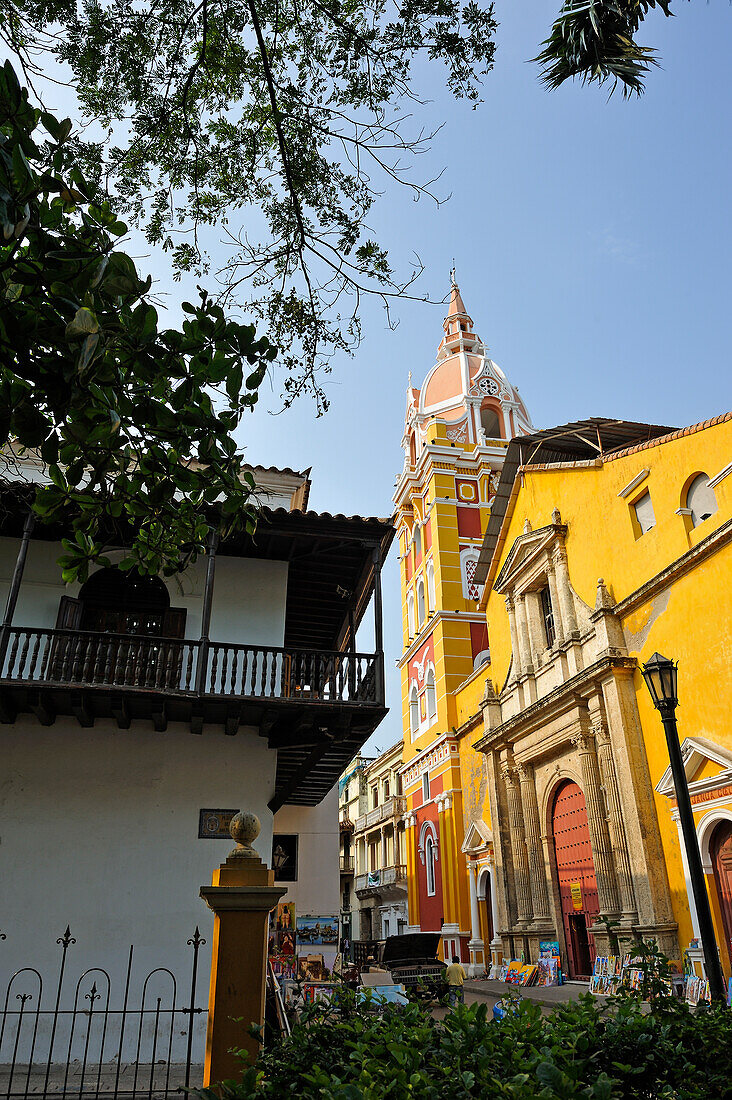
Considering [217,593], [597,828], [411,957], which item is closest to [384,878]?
[411,957]

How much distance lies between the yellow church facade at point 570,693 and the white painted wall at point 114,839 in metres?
6.66

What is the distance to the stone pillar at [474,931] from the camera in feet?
65.7

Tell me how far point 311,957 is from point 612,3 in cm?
1308

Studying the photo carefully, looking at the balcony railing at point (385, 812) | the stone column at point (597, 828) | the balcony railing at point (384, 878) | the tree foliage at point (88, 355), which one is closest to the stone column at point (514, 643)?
the stone column at point (597, 828)

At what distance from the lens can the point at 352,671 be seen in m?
9.77

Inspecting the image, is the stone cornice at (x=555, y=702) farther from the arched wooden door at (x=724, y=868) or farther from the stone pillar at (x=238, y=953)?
the stone pillar at (x=238, y=953)

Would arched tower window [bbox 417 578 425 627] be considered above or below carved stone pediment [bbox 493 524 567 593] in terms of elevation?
above

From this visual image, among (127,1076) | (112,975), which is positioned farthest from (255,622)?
(127,1076)

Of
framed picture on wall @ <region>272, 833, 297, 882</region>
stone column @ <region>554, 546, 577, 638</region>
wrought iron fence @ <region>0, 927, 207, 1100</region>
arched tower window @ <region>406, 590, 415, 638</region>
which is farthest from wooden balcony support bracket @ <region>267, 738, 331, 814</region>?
arched tower window @ <region>406, 590, 415, 638</region>

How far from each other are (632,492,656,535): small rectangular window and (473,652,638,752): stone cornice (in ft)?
8.03

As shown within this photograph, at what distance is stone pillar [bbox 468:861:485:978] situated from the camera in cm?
2003

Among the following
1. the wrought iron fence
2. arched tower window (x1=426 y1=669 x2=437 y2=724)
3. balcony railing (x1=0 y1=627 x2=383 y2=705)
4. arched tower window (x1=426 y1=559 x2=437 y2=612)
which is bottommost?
the wrought iron fence

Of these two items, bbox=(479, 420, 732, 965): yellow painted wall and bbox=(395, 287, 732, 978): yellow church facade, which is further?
bbox=(395, 287, 732, 978): yellow church facade

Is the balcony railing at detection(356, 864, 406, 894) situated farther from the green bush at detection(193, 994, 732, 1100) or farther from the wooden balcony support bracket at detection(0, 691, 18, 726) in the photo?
the green bush at detection(193, 994, 732, 1100)
